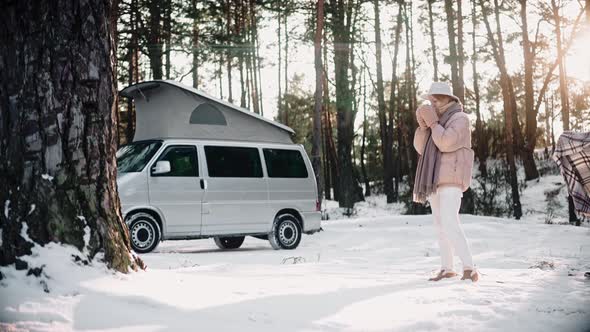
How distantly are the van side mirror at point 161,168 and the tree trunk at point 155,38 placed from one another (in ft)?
44.7

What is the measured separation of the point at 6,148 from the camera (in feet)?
13.8

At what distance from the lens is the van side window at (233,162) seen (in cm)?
1141

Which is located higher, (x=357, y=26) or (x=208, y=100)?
(x=357, y=26)

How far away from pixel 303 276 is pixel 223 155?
19.8ft

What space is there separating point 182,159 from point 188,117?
125 cm

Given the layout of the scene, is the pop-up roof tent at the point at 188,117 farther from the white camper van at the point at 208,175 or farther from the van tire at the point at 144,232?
the van tire at the point at 144,232

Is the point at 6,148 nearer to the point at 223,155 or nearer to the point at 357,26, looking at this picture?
the point at 223,155

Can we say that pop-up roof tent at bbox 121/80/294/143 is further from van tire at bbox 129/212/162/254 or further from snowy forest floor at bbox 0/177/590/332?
snowy forest floor at bbox 0/177/590/332

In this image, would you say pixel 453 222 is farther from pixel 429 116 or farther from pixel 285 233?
pixel 285 233

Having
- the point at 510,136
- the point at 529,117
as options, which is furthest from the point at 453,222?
the point at 529,117

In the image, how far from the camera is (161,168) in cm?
1041

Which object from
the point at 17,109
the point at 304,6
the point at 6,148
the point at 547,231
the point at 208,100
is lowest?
the point at 547,231

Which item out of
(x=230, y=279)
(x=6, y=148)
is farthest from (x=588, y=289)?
(x=6, y=148)

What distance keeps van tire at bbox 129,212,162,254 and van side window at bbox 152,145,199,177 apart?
833mm
